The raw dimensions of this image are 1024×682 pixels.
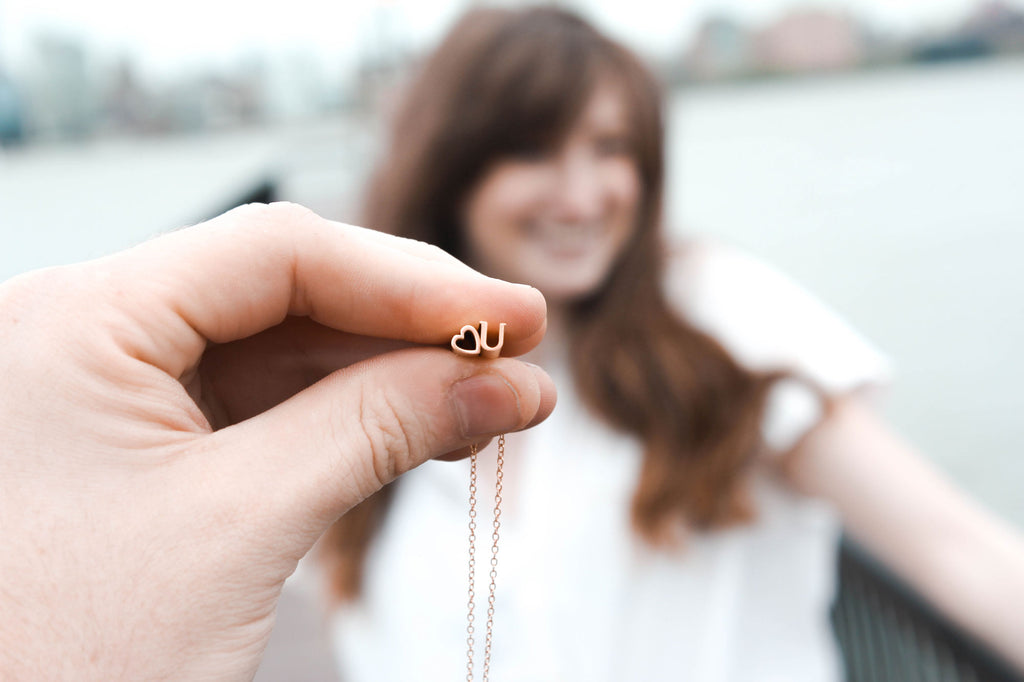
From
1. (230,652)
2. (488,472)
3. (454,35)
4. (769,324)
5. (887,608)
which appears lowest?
(887,608)

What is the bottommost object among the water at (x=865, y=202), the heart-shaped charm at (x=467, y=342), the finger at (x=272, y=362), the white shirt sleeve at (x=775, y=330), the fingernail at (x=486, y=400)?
the water at (x=865, y=202)

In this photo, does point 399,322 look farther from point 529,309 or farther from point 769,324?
point 769,324

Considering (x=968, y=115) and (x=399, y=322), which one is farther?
(x=968, y=115)

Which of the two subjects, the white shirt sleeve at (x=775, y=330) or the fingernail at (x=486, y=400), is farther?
the white shirt sleeve at (x=775, y=330)

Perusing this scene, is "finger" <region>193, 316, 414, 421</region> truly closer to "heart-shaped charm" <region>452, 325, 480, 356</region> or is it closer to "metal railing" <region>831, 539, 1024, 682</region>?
"heart-shaped charm" <region>452, 325, 480, 356</region>

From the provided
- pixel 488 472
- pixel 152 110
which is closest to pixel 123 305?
pixel 488 472

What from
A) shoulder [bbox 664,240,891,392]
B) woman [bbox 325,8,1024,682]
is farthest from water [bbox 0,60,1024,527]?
woman [bbox 325,8,1024,682]

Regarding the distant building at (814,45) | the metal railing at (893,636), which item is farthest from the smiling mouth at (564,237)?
the distant building at (814,45)

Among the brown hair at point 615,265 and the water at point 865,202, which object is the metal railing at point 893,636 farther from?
the water at point 865,202
